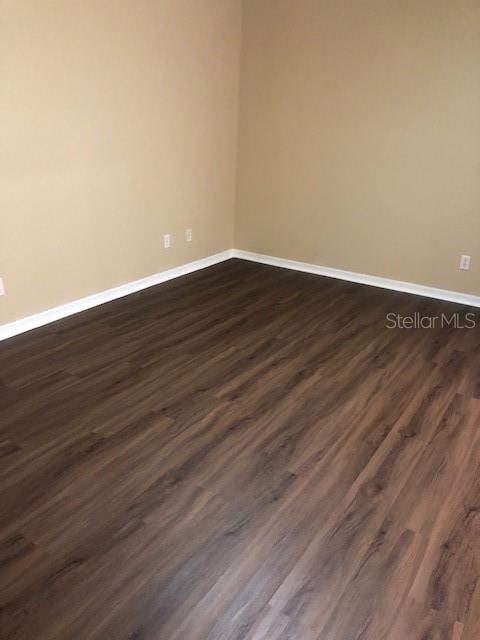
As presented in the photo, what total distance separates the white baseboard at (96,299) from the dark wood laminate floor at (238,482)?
10 centimetres

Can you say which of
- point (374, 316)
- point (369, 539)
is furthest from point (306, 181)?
point (369, 539)

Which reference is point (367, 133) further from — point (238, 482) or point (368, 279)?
point (238, 482)

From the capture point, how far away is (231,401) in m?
2.59

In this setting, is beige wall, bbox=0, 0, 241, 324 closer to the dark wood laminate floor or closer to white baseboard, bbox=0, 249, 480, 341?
white baseboard, bbox=0, 249, 480, 341

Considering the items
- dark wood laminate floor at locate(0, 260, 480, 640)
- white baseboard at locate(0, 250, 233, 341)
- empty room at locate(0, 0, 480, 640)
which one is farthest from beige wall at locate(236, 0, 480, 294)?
dark wood laminate floor at locate(0, 260, 480, 640)

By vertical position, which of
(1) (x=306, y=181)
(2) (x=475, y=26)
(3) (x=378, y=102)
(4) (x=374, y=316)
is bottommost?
(4) (x=374, y=316)

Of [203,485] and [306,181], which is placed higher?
[306,181]

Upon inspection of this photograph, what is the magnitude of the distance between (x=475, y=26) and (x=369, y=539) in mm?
3491

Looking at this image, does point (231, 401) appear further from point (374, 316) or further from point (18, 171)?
point (18, 171)

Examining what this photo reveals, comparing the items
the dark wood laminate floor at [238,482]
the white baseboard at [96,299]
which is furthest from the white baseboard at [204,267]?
the dark wood laminate floor at [238,482]

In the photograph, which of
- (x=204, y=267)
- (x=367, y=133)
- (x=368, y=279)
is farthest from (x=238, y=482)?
(x=367, y=133)

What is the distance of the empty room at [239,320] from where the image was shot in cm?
162

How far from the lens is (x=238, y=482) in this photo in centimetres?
203

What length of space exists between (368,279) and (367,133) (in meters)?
1.22
